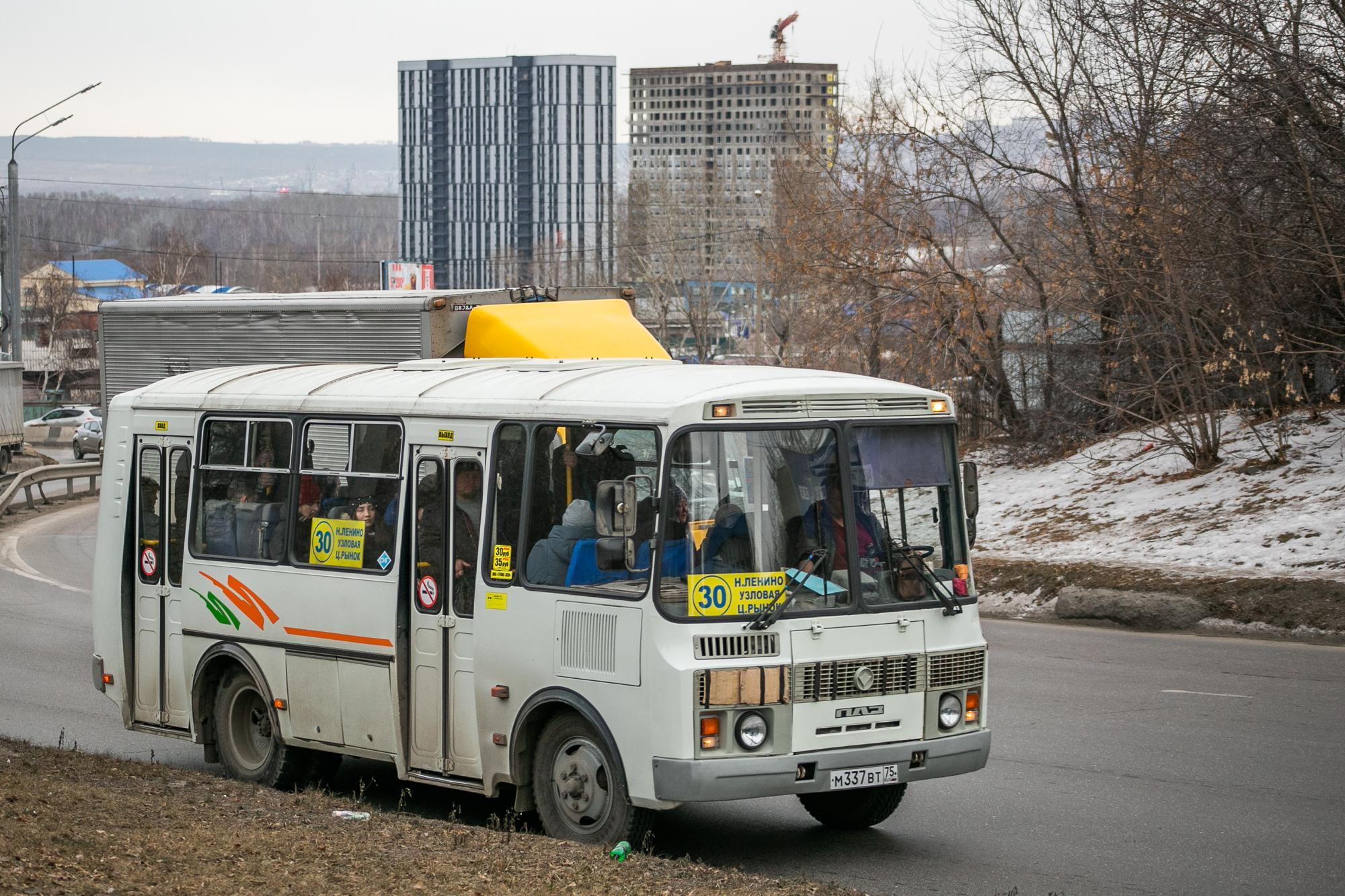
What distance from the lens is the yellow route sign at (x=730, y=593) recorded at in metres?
7.34

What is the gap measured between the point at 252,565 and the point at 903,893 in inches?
184

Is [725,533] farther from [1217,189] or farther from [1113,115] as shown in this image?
[1113,115]

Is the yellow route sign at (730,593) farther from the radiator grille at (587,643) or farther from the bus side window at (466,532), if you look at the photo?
the bus side window at (466,532)

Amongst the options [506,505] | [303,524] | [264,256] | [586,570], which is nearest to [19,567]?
[303,524]

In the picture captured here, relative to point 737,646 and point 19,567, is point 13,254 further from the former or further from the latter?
point 737,646

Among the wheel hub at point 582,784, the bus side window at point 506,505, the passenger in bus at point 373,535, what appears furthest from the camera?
the passenger in bus at point 373,535

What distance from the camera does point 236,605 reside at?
9.90m

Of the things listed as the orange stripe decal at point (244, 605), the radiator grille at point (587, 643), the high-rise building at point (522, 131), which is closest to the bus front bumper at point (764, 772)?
the radiator grille at point (587, 643)

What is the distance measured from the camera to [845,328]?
104 feet

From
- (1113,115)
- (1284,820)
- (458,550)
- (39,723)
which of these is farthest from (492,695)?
(1113,115)

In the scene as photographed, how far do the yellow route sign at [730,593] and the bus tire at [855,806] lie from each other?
157cm

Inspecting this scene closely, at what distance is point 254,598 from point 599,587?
3068 mm

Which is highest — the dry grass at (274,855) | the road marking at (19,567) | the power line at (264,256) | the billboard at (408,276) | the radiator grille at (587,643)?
the power line at (264,256)

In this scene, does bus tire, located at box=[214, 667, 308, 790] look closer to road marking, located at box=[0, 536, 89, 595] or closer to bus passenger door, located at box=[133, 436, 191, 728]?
bus passenger door, located at box=[133, 436, 191, 728]
